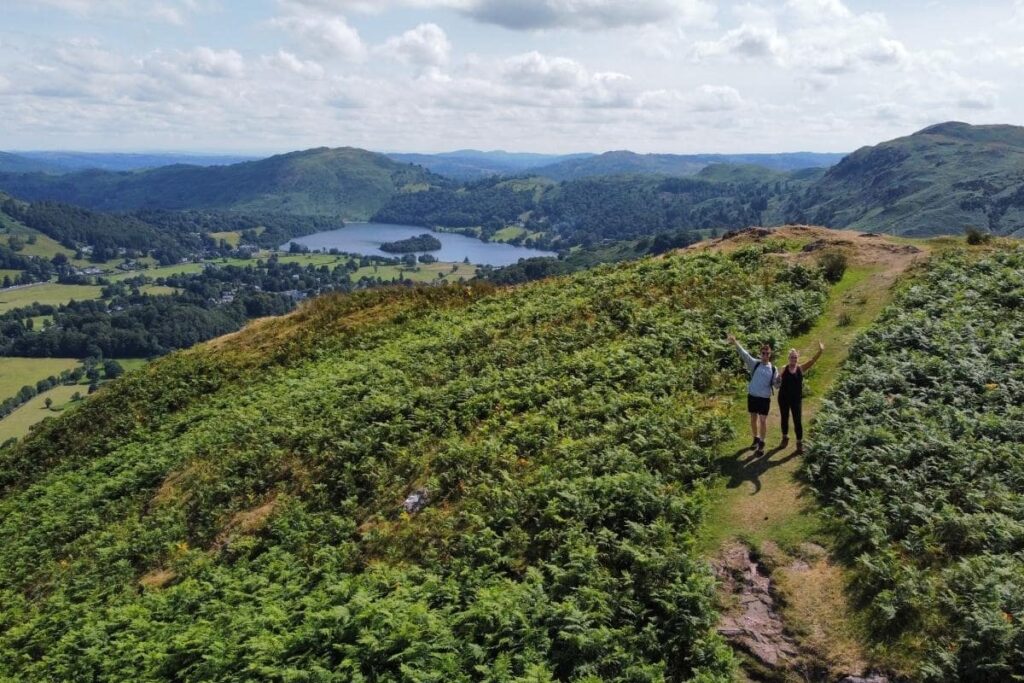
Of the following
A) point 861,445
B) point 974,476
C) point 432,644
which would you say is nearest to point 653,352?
point 861,445

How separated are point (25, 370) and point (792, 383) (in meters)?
190

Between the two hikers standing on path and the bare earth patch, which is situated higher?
the two hikers standing on path

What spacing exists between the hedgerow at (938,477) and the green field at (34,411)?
11103cm

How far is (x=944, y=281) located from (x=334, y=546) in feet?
76.8

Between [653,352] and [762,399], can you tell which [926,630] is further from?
[653,352]

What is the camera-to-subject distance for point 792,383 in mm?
15891

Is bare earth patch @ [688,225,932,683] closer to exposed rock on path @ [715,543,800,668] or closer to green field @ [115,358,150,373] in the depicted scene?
exposed rock on path @ [715,543,800,668]

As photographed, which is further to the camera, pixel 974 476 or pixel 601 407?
pixel 601 407

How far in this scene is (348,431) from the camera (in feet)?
71.8

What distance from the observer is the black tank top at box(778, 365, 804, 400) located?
1584 cm

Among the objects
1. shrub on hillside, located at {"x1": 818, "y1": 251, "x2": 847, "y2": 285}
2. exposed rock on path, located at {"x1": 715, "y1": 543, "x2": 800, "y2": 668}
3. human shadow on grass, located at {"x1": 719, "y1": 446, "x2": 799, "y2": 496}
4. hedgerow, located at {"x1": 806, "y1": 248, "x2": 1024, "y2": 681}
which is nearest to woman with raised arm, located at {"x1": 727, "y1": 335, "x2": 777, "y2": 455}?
human shadow on grass, located at {"x1": 719, "y1": 446, "x2": 799, "y2": 496}

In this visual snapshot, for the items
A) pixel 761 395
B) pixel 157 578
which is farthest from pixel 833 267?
pixel 157 578

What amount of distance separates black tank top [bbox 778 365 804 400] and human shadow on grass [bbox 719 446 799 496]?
1.38 metres

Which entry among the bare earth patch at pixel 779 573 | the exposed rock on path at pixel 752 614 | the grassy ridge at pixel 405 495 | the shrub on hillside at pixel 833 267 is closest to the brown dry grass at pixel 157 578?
the grassy ridge at pixel 405 495
